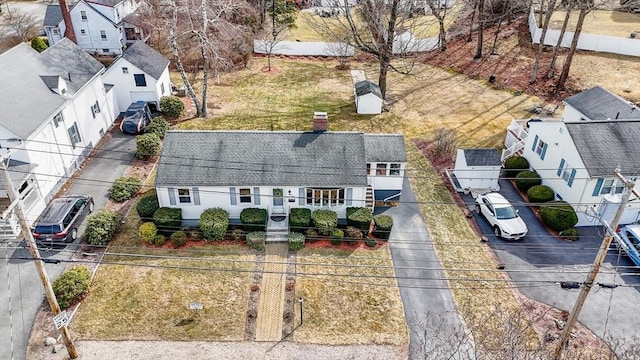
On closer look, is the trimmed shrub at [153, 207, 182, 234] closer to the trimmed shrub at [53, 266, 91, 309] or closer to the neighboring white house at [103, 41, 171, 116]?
the trimmed shrub at [53, 266, 91, 309]

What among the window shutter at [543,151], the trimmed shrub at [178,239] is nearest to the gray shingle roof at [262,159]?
the trimmed shrub at [178,239]

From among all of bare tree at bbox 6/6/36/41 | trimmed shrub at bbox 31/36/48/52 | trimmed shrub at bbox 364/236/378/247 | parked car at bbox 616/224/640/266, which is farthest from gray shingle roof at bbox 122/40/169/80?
parked car at bbox 616/224/640/266

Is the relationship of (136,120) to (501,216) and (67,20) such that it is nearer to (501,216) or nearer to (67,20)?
(67,20)

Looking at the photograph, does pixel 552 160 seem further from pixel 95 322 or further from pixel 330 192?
pixel 95 322

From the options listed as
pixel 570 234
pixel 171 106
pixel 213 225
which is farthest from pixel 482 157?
pixel 171 106

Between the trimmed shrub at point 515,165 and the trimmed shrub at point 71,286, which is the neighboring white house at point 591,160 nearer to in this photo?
the trimmed shrub at point 515,165

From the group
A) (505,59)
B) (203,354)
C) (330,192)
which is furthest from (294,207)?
(505,59)
